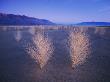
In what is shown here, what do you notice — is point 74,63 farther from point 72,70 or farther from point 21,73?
point 21,73

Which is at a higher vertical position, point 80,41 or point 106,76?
point 80,41

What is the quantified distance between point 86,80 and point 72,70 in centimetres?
160

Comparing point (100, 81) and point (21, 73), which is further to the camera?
point (21, 73)

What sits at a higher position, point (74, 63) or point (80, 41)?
point (80, 41)

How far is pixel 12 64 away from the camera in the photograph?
43.1ft

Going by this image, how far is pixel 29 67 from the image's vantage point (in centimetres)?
1252

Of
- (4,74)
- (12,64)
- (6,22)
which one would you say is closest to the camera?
(4,74)

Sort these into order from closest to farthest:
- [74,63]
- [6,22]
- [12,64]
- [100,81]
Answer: [100,81]
[74,63]
[12,64]
[6,22]

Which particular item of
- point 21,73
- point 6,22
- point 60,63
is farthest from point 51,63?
point 6,22

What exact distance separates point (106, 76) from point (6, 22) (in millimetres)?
125908


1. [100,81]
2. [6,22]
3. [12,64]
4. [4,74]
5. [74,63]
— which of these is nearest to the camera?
[100,81]

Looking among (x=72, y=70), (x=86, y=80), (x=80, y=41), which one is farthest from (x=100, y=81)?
(x=80, y=41)

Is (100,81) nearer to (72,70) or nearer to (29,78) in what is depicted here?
(72,70)

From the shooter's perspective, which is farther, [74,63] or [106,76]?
[74,63]
